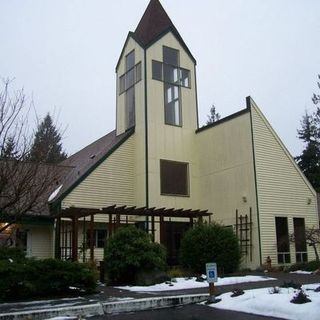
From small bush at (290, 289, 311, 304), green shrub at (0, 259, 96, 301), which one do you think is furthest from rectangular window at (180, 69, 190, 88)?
small bush at (290, 289, 311, 304)

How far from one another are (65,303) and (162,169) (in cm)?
1526

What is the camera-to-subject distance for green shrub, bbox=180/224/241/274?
20.2 m

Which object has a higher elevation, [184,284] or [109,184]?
[109,184]

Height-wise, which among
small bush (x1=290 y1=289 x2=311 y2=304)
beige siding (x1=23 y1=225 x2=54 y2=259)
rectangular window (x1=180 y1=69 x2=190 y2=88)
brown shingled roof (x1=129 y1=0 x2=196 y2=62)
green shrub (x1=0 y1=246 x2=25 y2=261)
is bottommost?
small bush (x1=290 y1=289 x2=311 y2=304)

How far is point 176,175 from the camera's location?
Answer: 27.4m

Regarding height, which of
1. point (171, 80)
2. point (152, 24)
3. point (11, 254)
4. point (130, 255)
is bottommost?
point (130, 255)

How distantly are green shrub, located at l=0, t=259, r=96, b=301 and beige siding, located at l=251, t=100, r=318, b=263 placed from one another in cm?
1160

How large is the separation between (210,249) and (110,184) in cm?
780

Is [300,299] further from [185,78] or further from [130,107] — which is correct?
[185,78]

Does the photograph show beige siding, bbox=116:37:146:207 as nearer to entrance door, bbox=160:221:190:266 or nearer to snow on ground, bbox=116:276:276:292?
entrance door, bbox=160:221:190:266

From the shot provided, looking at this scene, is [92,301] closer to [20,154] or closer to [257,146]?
[20,154]

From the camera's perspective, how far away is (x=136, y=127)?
91.2ft

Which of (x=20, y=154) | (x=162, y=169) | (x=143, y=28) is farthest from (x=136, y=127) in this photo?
(x=20, y=154)

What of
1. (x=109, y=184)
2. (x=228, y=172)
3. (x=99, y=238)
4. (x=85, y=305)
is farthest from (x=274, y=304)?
(x=109, y=184)
